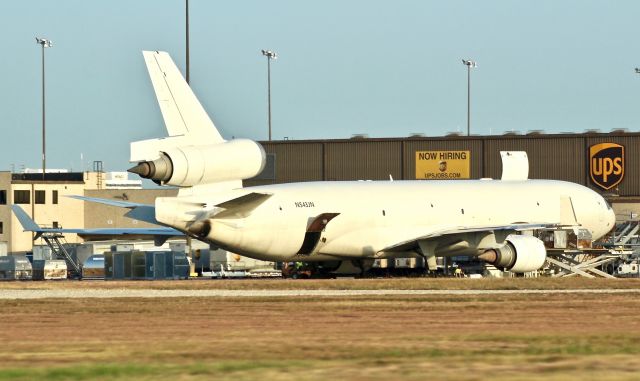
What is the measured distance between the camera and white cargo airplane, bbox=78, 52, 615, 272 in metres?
54.6

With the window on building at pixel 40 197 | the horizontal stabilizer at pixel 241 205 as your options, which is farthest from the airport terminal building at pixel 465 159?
the horizontal stabilizer at pixel 241 205

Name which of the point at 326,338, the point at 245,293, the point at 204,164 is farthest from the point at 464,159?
the point at 326,338

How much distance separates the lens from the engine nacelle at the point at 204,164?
52.7 m

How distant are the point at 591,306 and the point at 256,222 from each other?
22011mm

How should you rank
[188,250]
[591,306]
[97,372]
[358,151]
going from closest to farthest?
[97,372], [591,306], [188,250], [358,151]

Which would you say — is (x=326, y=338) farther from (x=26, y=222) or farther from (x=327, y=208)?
(x=26, y=222)

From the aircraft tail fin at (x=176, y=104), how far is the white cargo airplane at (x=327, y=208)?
4 centimetres

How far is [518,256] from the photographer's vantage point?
59688 mm

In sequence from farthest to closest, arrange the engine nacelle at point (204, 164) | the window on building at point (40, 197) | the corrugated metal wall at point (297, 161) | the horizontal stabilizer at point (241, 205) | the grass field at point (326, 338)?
the window on building at point (40, 197) → the corrugated metal wall at point (297, 161) → the horizontal stabilizer at point (241, 205) → the engine nacelle at point (204, 164) → the grass field at point (326, 338)

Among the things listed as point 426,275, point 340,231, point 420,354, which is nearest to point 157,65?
point 340,231

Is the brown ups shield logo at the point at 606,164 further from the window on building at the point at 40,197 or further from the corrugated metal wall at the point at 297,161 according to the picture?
the window on building at the point at 40,197

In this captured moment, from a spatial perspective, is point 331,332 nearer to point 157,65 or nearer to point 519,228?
point 157,65

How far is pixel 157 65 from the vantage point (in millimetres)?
54906

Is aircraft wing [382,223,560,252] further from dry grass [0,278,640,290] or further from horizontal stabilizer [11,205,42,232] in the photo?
horizontal stabilizer [11,205,42,232]
